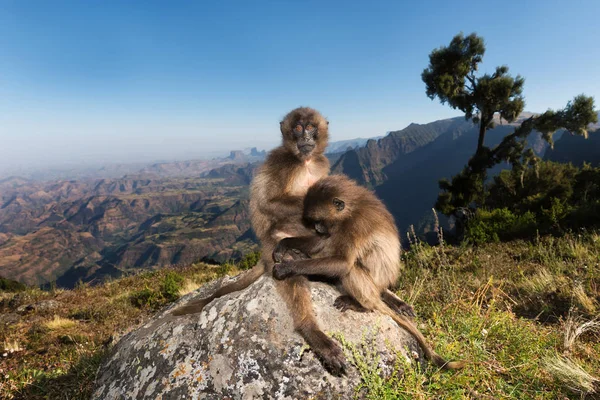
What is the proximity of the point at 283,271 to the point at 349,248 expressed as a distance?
35.2 inches

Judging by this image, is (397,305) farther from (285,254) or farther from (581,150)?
(581,150)

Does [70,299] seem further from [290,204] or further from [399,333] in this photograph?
[399,333]

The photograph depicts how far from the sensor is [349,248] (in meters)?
3.84

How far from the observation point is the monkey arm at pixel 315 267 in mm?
3629

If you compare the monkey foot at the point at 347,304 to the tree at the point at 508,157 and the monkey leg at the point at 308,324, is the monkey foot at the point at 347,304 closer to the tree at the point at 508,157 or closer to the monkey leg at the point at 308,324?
the monkey leg at the point at 308,324

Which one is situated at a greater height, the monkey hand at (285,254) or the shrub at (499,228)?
the monkey hand at (285,254)

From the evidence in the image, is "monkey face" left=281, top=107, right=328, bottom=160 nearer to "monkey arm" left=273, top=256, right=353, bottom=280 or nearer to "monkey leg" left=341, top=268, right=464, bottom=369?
"monkey arm" left=273, top=256, right=353, bottom=280

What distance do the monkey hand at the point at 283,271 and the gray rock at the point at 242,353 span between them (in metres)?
0.18

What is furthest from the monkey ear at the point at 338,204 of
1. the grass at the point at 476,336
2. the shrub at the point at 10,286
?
the shrub at the point at 10,286

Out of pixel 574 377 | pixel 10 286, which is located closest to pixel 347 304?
pixel 574 377

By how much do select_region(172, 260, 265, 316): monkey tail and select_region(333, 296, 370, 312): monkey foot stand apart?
51.3 inches

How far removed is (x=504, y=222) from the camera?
13.2m

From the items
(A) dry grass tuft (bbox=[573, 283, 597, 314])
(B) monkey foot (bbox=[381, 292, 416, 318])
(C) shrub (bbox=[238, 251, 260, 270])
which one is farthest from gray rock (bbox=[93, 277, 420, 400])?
(C) shrub (bbox=[238, 251, 260, 270])

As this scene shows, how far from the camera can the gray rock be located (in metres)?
2.90
